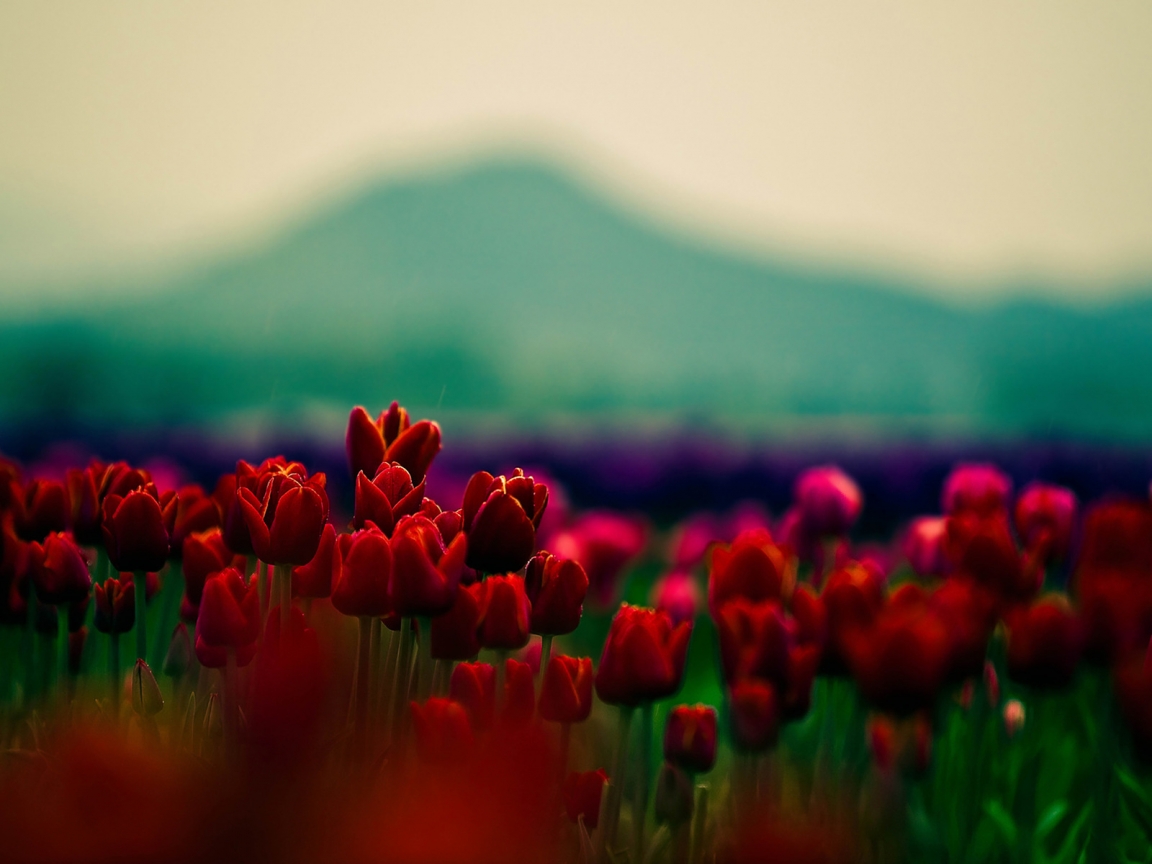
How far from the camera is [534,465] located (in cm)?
239

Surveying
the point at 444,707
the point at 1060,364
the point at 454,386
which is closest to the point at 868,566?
the point at 444,707

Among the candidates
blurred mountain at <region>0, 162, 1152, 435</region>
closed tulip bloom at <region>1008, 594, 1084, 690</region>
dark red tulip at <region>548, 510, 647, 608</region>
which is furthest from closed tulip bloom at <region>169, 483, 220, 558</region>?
blurred mountain at <region>0, 162, 1152, 435</region>

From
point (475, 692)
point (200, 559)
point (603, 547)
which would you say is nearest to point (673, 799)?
point (475, 692)

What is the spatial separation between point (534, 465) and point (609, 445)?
0.38 m

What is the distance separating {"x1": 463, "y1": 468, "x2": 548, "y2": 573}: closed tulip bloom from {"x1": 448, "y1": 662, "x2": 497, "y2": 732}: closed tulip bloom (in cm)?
7

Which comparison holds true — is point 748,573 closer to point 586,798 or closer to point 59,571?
point 586,798

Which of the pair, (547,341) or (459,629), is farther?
(547,341)

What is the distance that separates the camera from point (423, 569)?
0.55 m

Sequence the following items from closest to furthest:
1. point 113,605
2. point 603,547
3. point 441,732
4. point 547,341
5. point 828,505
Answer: point 441,732, point 113,605, point 828,505, point 603,547, point 547,341

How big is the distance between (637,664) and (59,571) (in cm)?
44

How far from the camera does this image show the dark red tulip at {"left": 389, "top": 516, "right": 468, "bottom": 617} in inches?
21.4

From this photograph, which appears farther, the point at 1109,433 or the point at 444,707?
the point at 1109,433

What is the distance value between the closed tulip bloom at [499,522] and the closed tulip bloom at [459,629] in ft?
0.08

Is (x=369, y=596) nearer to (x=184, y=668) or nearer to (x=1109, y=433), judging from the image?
(x=184, y=668)
